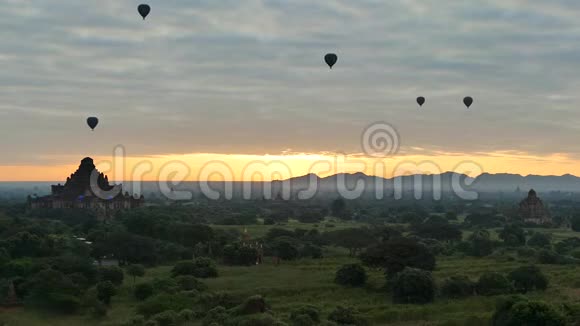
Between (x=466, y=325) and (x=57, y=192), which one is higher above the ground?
(x=57, y=192)

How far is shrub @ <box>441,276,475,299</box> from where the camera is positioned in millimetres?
47750

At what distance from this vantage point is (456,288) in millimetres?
47812

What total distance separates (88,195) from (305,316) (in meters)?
97.4

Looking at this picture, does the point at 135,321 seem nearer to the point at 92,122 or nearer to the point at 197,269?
the point at 197,269

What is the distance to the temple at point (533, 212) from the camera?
456 feet

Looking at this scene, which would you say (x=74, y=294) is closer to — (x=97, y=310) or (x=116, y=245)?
(x=97, y=310)

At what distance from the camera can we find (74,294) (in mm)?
44156

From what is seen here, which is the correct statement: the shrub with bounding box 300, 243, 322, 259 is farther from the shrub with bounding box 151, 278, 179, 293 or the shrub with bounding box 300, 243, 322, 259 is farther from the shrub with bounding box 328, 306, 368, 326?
the shrub with bounding box 328, 306, 368, 326

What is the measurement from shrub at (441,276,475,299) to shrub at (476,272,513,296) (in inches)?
25.8

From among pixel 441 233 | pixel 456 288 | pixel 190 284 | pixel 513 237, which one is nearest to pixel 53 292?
pixel 190 284

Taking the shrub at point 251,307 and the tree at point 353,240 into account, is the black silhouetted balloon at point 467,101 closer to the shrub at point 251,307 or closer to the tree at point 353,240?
the tree at point 353,240

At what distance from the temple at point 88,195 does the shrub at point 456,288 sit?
3455 inches

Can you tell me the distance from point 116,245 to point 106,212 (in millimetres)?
61475

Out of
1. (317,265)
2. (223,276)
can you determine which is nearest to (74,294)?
(223,276)
